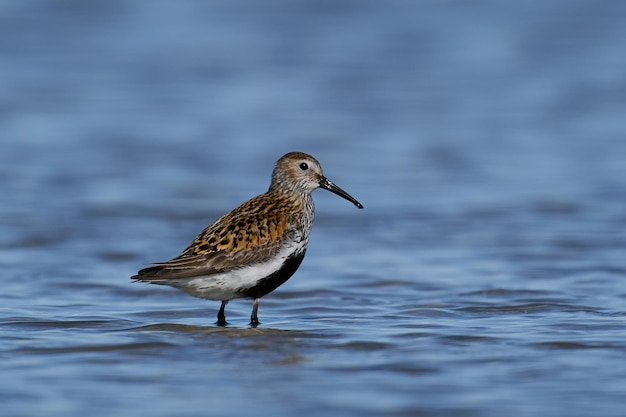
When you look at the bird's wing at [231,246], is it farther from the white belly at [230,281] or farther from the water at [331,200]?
the water at [331,200]

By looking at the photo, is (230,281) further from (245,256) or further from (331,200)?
(331,200)

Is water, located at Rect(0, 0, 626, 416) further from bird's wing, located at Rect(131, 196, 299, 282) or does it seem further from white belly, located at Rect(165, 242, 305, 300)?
bird's wing, located at Rect(131, 196, 299, 282)

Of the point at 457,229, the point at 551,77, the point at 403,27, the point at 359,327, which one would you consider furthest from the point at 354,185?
the point at 403,27

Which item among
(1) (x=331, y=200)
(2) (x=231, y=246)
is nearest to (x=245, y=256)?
(2) (x=231, y=246)

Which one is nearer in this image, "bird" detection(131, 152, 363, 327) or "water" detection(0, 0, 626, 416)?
"water" detection(0, 0, 626, 416)

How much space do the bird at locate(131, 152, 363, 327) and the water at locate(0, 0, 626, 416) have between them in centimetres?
31

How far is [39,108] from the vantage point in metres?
18.3

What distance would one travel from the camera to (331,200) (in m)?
14.1

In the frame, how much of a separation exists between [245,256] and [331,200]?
17.0 ft

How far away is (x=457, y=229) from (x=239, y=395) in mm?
5942

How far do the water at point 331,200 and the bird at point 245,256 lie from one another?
0.31 meters

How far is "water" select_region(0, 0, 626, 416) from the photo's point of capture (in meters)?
7.24

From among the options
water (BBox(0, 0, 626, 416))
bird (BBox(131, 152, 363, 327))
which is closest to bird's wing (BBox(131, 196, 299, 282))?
bird (BBox(131, 152, 363, 327))

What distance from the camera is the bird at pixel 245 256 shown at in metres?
8.74
